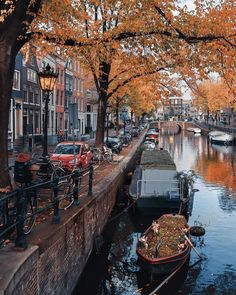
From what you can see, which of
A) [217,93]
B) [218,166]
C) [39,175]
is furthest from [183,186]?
[217,93]

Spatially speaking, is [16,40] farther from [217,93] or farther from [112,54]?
[217,93]

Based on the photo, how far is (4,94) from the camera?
10617mm

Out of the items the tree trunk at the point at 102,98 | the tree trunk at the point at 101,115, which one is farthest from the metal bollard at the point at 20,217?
the tree trunk at the point at 101,115

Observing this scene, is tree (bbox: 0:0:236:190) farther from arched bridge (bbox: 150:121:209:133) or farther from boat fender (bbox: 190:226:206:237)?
arched bridge (bbox: 150:121:209:133)

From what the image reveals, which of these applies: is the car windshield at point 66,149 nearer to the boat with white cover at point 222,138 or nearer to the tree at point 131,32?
the tree at point 131,32

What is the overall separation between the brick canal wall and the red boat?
1694 mm

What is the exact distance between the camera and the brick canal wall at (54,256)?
20.5 feet

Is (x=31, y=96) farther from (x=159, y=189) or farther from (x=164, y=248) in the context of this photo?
(x=164, y=248)

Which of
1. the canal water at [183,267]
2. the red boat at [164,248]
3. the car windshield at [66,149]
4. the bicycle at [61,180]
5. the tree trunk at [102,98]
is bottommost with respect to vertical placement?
the canal water at [183,267]

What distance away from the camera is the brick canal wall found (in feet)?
20.5

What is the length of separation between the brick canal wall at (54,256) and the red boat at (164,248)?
169 cm

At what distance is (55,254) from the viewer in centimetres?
841

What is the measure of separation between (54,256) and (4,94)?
4.47 metres

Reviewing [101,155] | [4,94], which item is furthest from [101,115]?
[4,94]
